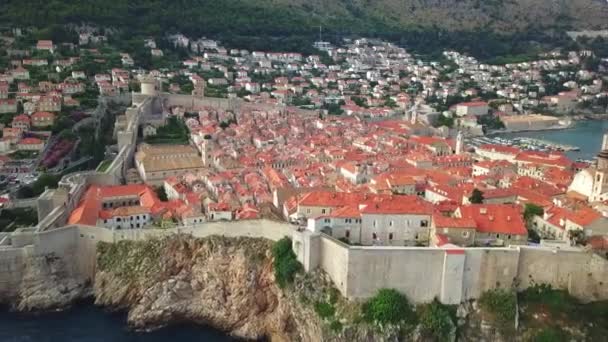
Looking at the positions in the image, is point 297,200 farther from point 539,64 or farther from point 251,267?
point 539,64

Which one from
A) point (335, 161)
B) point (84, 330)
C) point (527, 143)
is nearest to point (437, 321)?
point (84, 330)

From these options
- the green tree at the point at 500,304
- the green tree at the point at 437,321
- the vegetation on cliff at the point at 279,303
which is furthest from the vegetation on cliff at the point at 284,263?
the green tree at the point at 500,304

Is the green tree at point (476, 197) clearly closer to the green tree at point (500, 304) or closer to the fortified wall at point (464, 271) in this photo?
the fortified wall at point (464, 271)

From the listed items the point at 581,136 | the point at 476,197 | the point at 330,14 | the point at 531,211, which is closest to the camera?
the point at 531,211

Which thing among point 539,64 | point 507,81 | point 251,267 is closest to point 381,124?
point 251,267

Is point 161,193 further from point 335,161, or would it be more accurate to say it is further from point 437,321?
point 437,321

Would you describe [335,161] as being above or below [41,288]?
above

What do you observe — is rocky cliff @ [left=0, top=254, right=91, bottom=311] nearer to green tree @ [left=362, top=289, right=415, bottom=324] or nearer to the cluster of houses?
the cluster of houses
